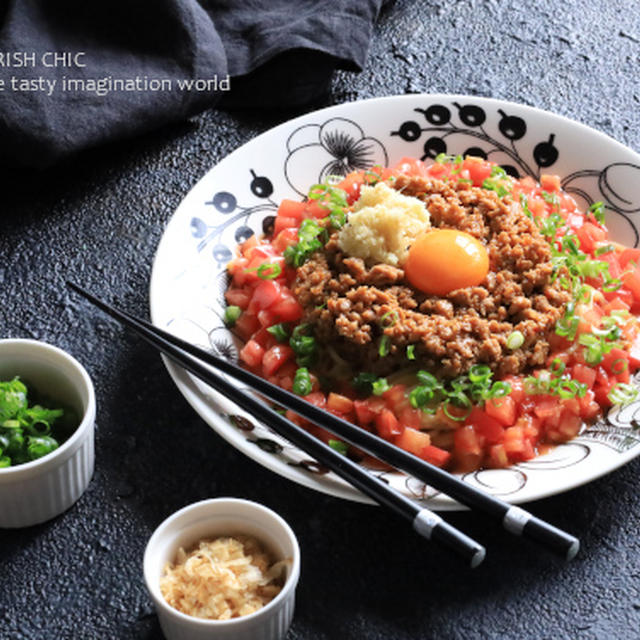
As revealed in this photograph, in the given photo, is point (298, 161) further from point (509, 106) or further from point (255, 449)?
point (255, 449)

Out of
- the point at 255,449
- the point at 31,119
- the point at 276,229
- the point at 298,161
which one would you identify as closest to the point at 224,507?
the point at 255,449

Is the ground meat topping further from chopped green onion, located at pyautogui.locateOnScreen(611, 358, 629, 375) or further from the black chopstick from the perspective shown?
the black chopstick

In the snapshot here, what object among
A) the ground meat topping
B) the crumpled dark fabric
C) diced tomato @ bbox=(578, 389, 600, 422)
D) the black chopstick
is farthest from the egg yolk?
the crumpled dark fabric

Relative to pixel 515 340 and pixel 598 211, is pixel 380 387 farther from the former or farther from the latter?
pixel 598 211

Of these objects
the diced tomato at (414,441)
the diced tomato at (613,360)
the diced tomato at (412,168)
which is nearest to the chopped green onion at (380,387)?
the diced tomato at (414,441)

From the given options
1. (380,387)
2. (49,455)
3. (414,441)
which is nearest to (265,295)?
(380,387)

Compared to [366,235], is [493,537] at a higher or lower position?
lower
